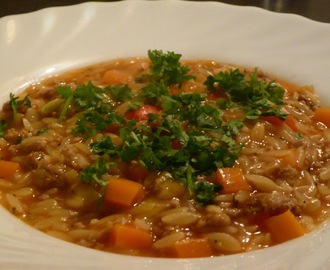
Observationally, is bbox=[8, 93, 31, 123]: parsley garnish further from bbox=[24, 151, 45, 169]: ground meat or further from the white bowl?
bbox=[24, 151, 45, 169]: ground meat

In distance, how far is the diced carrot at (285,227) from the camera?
309 centimetres

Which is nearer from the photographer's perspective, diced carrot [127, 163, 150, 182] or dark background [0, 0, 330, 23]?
diced carrot [127, 163, 150, 182]

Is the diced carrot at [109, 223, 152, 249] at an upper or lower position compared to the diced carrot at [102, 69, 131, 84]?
upper

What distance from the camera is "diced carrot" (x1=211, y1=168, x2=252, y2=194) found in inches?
130

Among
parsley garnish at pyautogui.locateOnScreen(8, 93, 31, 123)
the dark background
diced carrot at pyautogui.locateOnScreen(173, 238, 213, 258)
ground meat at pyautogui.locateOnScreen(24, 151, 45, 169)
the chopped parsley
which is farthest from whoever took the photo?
the dark background

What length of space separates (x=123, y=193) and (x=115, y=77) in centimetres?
171

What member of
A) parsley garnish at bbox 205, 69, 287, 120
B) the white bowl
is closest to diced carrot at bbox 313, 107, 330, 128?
parsley garnish at bbox 205, 69, 287, 120

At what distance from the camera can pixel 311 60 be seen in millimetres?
5051

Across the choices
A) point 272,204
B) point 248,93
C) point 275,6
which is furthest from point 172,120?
point 275,6

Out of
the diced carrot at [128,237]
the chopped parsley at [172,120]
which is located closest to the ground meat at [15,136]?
the chopped parsley at [172,120]

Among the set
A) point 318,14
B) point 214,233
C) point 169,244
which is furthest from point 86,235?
point 318,14

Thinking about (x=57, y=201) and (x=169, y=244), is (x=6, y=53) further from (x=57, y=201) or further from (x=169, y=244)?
(x=169, y=244)

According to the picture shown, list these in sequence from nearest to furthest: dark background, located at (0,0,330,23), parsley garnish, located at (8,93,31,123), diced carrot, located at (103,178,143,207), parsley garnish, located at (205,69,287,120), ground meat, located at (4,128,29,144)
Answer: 1. diced carrot, located at (103,178,143,207)
2. ground meat, located at (4,128,29,144)
3. parsley garnish, located at (205,69,287,120)
4. parsley garnish, located at (8,93,31,123)
5. dark background, located at (0,0,330,23)

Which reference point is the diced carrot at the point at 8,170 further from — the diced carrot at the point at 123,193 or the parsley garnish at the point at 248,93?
the parsley garnish at the point at 248,93
